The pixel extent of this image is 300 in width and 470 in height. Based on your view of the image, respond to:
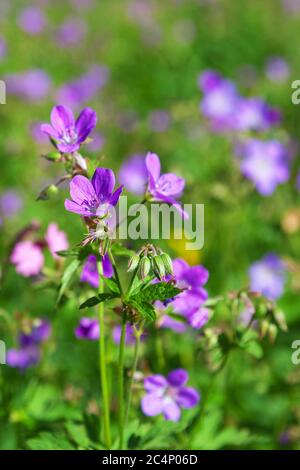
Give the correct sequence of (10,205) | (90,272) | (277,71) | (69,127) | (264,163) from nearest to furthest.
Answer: (69,127), (90,272), (264,163), (10,205), (277,71)

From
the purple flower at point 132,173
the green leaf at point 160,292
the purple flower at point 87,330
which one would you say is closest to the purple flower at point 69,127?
the green leaf at point 160,292

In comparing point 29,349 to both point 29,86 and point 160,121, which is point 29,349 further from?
point 29,86

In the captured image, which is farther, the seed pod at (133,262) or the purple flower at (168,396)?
the purple flower at (168,396)

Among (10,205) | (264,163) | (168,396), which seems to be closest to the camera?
(168,396)

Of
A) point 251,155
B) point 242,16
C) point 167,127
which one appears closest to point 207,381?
point 251,155

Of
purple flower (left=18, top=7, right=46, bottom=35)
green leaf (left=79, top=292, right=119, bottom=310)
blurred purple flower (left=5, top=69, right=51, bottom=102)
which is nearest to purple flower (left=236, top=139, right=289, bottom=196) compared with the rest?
green leaf (left=79, top=292, right=119, bottom=310)

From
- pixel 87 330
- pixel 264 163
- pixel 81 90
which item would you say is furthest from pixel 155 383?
pixel 81 90

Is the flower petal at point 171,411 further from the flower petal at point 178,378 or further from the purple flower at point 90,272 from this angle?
the purple flower at point 90,272
